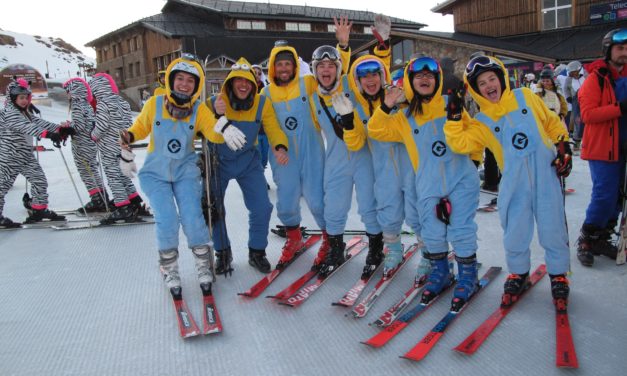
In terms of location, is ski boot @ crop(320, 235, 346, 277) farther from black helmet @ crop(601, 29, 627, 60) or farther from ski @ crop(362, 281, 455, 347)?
black helmet @ crop(601, 29, 627, 60)

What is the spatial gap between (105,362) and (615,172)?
3.75m

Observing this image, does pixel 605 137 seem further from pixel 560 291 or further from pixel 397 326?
pixel 397 326

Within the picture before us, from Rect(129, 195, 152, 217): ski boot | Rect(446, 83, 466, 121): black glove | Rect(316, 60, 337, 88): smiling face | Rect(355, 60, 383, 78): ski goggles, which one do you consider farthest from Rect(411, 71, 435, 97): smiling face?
Rect(129, 195, 152, 217): ski boot

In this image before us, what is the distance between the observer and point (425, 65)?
2.76m

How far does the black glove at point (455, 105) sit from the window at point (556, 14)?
→ 1782 cm

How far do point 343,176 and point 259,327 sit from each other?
1308 millimetres

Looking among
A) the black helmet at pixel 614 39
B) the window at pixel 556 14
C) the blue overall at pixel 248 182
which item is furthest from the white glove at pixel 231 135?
the window at pixel 556 14

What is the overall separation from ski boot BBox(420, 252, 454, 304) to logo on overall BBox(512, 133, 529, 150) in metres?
0.85

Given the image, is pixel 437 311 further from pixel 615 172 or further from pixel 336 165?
pixel 615 172

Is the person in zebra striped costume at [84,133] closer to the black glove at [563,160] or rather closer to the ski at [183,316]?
the ski at [183,316]

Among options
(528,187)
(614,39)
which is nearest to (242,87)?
(528,187)

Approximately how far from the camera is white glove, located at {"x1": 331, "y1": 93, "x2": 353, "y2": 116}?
9.87 feet

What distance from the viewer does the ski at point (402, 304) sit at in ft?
8.71

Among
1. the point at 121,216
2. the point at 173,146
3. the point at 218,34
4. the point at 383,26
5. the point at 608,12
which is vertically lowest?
the point at 121,216
